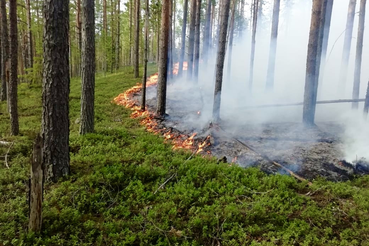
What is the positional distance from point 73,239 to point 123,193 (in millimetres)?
1428

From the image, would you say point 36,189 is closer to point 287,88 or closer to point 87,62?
point 87,62

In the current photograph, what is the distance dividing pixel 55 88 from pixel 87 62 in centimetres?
364

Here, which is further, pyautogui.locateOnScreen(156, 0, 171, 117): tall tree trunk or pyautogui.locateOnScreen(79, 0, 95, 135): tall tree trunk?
pyautogui.locateOnScreen(156, 0, 171, 117): tall tree trunk

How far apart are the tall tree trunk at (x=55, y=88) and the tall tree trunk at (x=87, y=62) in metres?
3.29

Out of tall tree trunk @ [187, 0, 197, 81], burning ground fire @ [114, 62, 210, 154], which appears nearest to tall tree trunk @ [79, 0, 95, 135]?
burning ground fire @ [114, 62, 210, 154]

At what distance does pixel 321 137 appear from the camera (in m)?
9.54

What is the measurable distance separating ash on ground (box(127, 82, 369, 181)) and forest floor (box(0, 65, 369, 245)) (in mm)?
704

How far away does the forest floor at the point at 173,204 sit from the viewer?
13.5ft

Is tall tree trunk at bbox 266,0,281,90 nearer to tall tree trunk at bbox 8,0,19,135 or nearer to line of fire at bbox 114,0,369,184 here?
line of fire at bbox 114,0,369,184

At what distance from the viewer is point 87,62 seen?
8219 mm

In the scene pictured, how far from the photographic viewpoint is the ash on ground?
7.17 meters

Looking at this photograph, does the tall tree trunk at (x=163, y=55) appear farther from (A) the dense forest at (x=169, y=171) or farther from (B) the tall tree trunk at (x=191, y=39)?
(B) the tall tree trunk at (x=191, y=39)

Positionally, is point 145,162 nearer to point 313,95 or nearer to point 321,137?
point 321,137

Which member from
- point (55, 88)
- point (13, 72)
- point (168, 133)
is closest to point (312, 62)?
point (168, 133)
